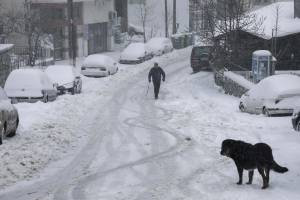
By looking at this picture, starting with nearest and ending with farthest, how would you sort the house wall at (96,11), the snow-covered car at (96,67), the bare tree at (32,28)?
1. the snow-covered car at (96,67)
2. the bare tree at (32,28)
3. the house wall at (96,11)

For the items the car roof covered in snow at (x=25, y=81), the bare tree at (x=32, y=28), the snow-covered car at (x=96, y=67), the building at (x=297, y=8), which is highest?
the building at (x=297, y=8)

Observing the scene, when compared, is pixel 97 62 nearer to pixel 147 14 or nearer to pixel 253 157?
pixel 253 157

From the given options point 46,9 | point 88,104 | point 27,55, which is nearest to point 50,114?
point 88,104

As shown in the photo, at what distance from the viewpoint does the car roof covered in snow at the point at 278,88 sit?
2362 centimetres

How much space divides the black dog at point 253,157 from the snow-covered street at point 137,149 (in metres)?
0.39

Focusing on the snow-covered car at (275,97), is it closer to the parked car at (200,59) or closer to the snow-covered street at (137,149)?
the snow-covered street at (137,149)

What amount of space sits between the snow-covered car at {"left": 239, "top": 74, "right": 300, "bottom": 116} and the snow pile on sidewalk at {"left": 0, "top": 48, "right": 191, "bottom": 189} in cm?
619

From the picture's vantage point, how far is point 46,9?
173 ft

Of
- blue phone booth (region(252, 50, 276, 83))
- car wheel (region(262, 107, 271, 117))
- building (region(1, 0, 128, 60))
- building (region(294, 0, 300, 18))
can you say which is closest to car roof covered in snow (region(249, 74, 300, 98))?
car wheel (region(262, 107, 271, 117))

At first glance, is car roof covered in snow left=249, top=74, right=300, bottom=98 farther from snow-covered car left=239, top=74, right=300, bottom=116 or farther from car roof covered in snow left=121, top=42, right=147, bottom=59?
car roof covered in snow left=121, top=42, right=147, bottom=59

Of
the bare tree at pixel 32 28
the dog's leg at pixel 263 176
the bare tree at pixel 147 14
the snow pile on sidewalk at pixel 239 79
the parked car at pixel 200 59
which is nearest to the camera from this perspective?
the dog's leg at pixel 263 176

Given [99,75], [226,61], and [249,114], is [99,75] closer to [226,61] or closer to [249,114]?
[226,61]

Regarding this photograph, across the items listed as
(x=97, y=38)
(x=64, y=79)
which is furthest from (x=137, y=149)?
(x=97, y=38)

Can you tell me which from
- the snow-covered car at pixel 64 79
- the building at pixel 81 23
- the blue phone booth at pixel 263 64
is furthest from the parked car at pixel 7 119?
the building at pixel 81 23
